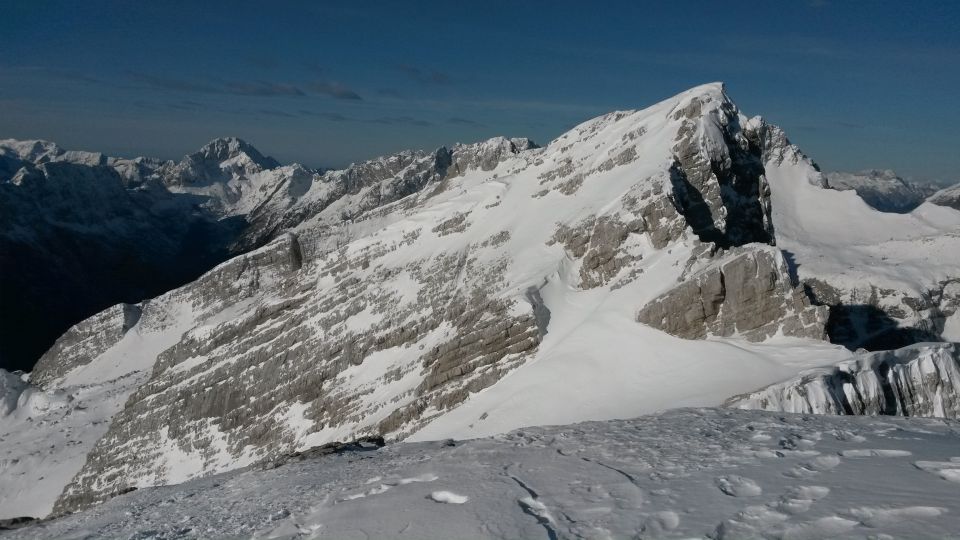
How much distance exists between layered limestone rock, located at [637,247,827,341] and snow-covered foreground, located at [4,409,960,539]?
2078 cm

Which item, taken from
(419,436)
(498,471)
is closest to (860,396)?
(498,471)

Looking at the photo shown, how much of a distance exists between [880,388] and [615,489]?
2122 cm

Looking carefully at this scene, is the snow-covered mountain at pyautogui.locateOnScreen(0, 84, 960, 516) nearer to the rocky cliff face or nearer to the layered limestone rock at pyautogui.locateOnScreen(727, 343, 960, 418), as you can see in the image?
the rocky cliff face

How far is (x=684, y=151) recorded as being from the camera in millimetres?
64938

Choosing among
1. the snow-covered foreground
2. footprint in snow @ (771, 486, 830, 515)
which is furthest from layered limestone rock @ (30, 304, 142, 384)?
footprint in snow @ (771, 486, 830, 515)

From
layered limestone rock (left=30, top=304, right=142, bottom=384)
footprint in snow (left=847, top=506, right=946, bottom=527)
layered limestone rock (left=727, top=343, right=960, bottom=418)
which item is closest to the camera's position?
footprint in snow (left=847, top=506, right=946, bottom=527)

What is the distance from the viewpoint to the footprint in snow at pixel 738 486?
12.3 m

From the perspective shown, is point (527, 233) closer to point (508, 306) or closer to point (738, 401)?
point (508, 306)

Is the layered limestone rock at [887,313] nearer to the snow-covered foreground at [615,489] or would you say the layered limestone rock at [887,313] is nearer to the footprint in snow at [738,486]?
the snow-covered foreground at [615,489]

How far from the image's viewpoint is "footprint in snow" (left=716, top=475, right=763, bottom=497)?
1226 centimetres

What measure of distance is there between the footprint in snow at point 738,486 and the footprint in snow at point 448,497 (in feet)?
16.5

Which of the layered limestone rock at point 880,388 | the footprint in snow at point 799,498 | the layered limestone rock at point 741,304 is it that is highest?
the layered limestone rock at point 741,304

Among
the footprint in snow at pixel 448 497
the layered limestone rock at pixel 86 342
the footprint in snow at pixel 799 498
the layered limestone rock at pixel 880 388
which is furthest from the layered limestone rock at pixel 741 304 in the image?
the layered limestone rock at pixel 86 342

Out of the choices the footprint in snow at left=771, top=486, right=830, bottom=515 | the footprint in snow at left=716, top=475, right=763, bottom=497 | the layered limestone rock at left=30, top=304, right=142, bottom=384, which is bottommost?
the layered limestone rock at left=30, top=304, right=142, bottom=384
